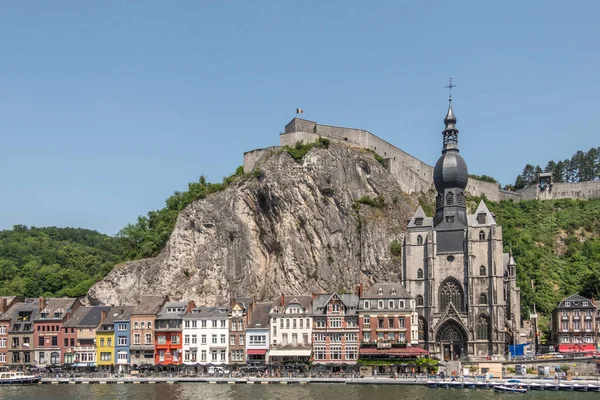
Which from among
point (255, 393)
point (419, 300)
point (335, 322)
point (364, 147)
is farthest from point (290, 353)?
point (364, 147)

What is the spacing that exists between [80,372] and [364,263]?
3367cm

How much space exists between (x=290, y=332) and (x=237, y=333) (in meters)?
5.65

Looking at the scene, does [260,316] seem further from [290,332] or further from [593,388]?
[593,388]

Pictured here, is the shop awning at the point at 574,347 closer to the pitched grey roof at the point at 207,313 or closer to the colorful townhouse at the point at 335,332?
the colorful townhouse at the point at 335,332

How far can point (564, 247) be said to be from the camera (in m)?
117

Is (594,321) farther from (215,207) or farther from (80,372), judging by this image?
(80,372)

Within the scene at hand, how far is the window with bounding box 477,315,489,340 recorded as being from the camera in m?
79.7

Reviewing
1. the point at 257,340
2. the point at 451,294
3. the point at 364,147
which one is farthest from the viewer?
the point at 364,147

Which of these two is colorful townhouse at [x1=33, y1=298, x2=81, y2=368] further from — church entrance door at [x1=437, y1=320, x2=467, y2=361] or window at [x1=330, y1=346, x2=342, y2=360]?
church entrance door at [x1=437, y1=320, x2=467, y2=361]

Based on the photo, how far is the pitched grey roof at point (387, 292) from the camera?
77.8m

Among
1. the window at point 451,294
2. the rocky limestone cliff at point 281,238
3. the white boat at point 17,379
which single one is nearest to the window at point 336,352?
the rocky limestone cliff at point 281,238

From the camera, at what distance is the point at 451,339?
264ft

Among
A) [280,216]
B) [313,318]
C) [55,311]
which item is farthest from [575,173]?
[55,311]

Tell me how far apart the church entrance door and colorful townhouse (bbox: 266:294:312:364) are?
46.9 feet
